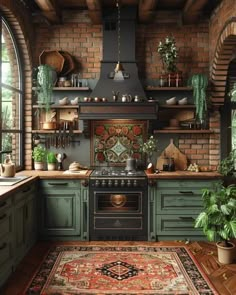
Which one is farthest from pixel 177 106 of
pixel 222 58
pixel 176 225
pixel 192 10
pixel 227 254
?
pixel 227 254

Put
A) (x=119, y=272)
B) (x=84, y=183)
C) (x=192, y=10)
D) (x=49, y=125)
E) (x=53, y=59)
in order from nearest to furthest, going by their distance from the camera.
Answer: (x=119, y=272) < (x=84, y=183) < (x=192, y=10) < (x=49, y=125) < (x=53, y=59)

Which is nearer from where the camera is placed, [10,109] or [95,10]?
[95,10]

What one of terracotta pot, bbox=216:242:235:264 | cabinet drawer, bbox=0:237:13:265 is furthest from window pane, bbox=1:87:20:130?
terracotta pot, bbox=216:242:235:264

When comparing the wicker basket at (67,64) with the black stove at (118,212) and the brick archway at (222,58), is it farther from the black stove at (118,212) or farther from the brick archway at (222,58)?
the brick archway at (222,58)

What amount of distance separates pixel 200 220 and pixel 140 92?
6.35ft

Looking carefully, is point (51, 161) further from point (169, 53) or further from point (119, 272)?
point (169, 53)

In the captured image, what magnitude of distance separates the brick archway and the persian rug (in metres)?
2.17

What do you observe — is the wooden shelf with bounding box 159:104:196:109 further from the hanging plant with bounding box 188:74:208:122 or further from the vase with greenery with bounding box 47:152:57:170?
the vase with greenery with bounding box 47:152:57:170

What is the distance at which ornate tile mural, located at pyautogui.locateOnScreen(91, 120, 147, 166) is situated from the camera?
4539mm

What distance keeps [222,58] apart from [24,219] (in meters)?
3.18

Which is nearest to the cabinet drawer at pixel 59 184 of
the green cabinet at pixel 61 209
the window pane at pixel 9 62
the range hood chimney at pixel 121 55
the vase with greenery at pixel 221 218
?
the green cabinet at pixel 61 209

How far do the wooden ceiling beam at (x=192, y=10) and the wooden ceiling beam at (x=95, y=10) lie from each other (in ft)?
3.72

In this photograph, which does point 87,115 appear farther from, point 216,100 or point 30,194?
point 216,100

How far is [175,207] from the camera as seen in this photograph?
12.8ft
